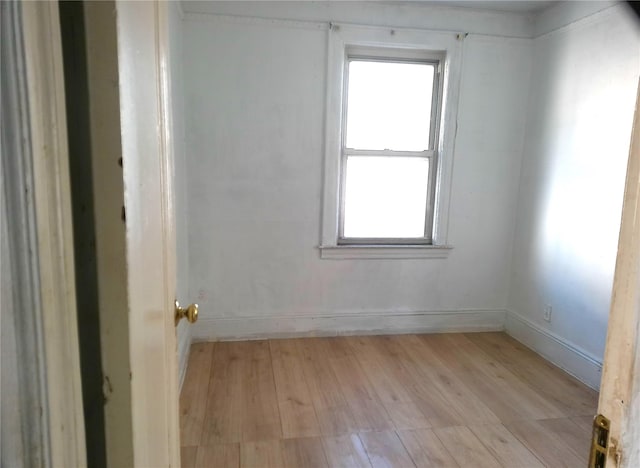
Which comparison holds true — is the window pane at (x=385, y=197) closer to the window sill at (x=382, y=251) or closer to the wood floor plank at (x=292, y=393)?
the window sill at (x=382, y=251)

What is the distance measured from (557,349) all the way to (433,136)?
6.12ft

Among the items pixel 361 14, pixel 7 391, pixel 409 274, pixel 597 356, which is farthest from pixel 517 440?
pixel 361 14

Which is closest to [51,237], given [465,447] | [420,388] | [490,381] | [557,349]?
[465,447]

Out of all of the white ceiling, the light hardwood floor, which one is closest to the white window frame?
the white ceiling

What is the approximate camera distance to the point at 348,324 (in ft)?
11.1

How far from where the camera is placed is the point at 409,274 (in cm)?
341

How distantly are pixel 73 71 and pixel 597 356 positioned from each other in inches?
126

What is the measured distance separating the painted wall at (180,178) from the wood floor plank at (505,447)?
5.80 feet

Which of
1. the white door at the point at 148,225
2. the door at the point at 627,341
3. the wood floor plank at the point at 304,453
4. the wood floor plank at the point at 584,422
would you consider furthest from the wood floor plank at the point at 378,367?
the door at the point at 627,341

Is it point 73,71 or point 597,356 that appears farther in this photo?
point 597,356

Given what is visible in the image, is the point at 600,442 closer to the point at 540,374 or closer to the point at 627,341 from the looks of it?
the point at 627,341

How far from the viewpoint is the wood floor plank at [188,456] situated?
1859 millimetres

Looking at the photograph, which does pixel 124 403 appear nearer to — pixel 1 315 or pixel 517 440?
pixel 1 315

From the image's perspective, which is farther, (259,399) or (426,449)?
(259,399)
